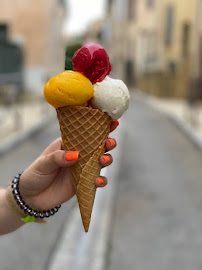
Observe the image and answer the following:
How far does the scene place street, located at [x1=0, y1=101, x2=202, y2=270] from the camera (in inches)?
164

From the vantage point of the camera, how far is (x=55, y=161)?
1.39 metres

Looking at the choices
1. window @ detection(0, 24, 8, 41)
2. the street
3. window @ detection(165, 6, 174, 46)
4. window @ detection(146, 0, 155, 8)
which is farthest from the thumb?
window @ detection(146, 0, 155, 8)

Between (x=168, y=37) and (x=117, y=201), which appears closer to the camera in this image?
(x=117, y=201)

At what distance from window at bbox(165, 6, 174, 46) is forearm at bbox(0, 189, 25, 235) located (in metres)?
31.6

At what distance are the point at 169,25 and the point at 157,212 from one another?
29079 millimetres

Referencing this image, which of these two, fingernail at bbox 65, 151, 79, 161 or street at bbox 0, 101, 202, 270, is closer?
fingernail at bbox 65, 151, 79, 161

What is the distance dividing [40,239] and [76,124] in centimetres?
341

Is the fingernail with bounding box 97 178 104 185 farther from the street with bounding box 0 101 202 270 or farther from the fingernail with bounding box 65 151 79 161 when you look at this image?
the street with bounding box 0 101 202 270

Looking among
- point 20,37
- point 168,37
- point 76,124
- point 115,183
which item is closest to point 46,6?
point 20,37

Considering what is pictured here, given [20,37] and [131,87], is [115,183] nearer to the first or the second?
[20,37]

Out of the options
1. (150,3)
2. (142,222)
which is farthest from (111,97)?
(150,3)

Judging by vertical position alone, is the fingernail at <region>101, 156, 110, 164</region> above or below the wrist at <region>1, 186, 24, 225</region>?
above

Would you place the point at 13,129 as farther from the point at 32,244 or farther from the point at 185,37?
the point at 185,37

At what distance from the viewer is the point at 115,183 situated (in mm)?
6961
